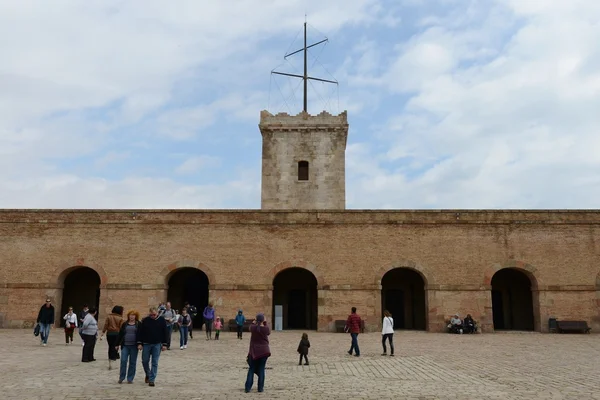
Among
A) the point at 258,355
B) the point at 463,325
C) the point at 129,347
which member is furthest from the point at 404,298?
the point at 129,347

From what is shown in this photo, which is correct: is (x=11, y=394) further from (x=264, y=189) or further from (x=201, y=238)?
(x=264, y=189)

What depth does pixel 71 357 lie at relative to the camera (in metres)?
13.8

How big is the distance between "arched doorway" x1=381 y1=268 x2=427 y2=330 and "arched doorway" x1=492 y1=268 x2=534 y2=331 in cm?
371

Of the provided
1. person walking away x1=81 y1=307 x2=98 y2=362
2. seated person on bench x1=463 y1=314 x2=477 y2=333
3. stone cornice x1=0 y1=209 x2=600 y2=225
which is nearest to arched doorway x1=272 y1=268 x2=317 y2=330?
stone cornice x1=0 y1=209 x2=600 y2=225

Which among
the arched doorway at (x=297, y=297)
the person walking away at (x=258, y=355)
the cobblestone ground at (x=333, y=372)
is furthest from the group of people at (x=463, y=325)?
the person walking away at (x=258, y=355)

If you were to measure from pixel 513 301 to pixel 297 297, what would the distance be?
10.6m

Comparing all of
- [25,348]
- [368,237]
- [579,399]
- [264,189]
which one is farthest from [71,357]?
[264,189]

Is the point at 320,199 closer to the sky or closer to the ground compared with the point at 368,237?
closer to the sky

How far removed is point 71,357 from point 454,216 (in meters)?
16.5

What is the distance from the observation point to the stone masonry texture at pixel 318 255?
75.4ft

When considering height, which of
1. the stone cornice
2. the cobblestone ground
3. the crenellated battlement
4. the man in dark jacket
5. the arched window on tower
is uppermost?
the crenellated battlement

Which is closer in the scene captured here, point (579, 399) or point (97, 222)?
point (579, 399)

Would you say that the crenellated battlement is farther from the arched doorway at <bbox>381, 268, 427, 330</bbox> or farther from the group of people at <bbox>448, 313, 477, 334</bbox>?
the group of people at <bbox>448, 313, 477, 334</bbox>

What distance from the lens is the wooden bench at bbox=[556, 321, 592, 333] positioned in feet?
73.4
